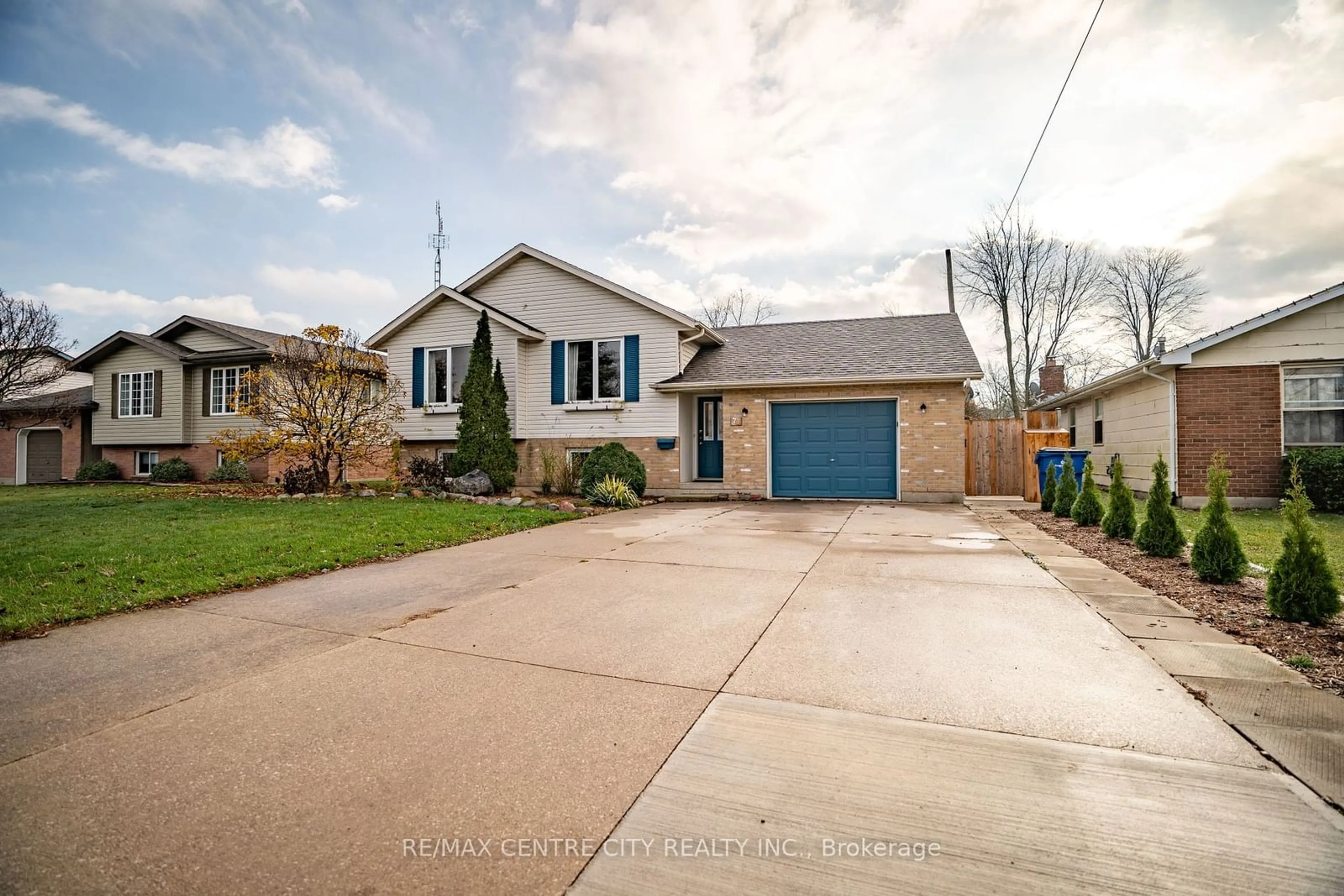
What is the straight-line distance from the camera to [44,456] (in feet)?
70.4

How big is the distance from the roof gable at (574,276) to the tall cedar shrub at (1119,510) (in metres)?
9.53

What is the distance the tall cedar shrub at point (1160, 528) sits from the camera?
627 cm

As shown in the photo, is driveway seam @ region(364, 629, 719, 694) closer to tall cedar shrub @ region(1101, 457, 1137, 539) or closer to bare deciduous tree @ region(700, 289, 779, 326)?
tall cedar shrub @ region(1101, 457, 1137, 539)

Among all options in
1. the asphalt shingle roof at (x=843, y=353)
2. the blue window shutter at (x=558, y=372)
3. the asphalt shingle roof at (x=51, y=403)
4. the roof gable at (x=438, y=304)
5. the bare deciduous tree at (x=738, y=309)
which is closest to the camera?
the asphalt shingle roof at (x=843, y=353)

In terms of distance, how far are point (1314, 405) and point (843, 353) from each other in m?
8.63

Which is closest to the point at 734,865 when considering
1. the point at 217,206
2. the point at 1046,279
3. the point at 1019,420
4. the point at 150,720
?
the point at 150,720

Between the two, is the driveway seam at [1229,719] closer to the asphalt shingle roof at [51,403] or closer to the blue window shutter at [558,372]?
the blue window shutter at [558,372]

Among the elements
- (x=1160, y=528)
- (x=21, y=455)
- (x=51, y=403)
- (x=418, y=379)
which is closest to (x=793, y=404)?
(x=1160, y=528)

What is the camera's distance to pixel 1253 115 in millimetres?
7859

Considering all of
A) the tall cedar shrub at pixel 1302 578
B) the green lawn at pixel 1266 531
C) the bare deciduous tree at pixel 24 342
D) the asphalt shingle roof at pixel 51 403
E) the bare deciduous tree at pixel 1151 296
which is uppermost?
the bare deciduous tree at pixel 1151 296

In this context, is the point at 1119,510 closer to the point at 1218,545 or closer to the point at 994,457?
the point at 1218,545

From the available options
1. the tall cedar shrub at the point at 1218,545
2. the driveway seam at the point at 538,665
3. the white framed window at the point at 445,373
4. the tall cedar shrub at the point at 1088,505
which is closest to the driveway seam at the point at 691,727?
the driveway seam at the point at 538,665

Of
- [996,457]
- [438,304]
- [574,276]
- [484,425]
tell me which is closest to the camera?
[484,425]

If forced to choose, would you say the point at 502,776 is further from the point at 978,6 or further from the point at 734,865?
the point at 978,6
